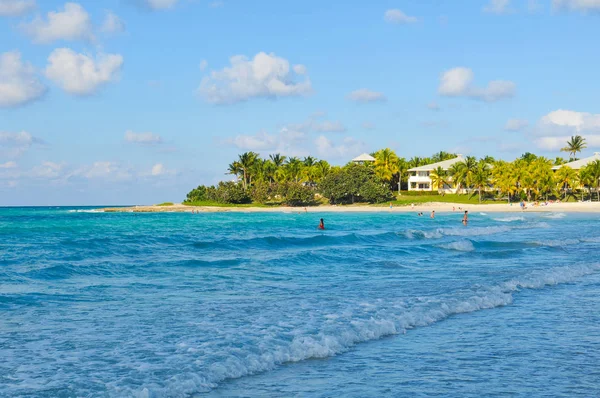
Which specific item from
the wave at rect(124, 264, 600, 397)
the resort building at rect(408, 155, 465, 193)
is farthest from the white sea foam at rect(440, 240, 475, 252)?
the resort building at rect(408, 155, 465, 193)

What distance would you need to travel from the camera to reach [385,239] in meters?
41.8

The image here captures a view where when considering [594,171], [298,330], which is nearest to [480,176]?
[594,171]

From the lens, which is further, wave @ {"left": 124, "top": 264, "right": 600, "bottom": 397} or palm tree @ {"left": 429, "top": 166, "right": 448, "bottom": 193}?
palm tree @ {"left": 429, "top": 166, "right": 448, "bottom": 193}

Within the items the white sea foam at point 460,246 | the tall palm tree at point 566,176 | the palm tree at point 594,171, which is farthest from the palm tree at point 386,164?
the white sea foam at point 460,246

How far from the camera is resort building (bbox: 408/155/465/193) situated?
11850 centimetres

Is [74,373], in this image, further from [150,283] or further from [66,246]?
[66,246]

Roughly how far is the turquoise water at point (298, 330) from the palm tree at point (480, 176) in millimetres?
85656

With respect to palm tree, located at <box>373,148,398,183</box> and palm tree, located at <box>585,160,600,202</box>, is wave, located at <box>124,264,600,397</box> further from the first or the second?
palm tree, located at <box>373,148,398,183</box>

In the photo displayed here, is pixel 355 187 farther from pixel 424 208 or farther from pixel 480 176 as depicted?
pixel 480 176

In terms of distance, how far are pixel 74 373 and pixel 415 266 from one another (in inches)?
685

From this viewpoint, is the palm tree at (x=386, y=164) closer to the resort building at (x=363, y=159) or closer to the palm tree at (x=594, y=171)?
the resort building at (x=363, y=159)

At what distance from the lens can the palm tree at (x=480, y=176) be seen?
10594cm

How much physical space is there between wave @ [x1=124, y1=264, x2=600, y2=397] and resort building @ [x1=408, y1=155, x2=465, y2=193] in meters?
103

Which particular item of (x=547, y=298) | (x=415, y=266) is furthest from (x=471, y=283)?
(x=415, y=266)
